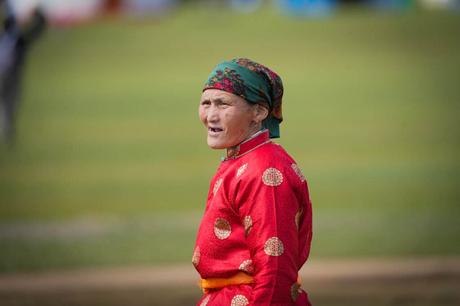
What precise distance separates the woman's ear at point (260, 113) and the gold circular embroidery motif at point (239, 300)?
20.6 inches

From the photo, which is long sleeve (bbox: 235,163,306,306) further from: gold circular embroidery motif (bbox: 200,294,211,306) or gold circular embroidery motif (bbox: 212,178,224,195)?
gold circular embroidery motif (bbox: 200,294,211,306)

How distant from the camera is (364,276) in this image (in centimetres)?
867

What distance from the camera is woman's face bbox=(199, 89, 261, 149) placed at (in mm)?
3354

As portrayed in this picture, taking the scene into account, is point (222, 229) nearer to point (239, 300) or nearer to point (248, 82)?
point (239, 300)

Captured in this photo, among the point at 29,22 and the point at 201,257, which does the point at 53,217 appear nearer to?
the point at 29,22

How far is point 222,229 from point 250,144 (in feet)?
0.88

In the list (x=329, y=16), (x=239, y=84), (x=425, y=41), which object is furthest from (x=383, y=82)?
(x=239, y=84)

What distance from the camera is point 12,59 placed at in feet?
66.9

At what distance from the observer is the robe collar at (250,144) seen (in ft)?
11.1

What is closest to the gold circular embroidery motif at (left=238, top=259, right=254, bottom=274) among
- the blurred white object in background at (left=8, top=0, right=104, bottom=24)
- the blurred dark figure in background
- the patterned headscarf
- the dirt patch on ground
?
the patterned headscarf

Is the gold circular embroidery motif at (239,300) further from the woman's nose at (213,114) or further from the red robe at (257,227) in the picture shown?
the woman's nose at (213,114)

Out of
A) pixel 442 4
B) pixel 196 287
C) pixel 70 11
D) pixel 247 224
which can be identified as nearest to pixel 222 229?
pixel 247 224

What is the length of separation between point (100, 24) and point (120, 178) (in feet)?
65.5

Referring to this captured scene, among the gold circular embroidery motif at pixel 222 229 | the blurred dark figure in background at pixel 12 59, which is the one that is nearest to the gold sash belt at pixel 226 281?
the gold circular embroidery motif at pixel 222 229
